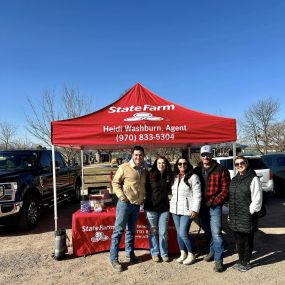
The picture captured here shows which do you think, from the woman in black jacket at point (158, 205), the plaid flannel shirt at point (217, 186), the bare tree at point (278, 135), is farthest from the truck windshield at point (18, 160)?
the bare tree at point (278, 135)

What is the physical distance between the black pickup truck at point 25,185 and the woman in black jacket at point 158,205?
11.6 ft

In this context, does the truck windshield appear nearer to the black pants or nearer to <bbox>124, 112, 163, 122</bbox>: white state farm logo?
<bbox>124, 112, 163, 122</bbox>: white state farm logo

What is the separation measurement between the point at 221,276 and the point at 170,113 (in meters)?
2.97

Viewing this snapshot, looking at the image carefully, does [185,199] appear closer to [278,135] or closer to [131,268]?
[131,268]

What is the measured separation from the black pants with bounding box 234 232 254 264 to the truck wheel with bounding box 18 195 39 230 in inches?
195

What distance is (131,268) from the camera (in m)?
5.28

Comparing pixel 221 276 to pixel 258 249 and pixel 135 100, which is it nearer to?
pixel 258 249

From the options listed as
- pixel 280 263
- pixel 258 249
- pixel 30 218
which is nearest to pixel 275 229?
pixel 258 249

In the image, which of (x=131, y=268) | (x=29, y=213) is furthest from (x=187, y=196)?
(x=29, y=213)

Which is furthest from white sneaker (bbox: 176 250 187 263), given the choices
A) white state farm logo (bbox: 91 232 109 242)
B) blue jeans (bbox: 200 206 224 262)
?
white state farm logo (bbox: 91 232 109 242)

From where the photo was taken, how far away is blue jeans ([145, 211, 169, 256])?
543cm

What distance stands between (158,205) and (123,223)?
0.63m

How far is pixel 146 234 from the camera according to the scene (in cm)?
611

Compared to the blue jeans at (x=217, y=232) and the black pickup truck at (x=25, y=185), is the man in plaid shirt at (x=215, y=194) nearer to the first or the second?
the blue jeans at (x=217, y=232)
